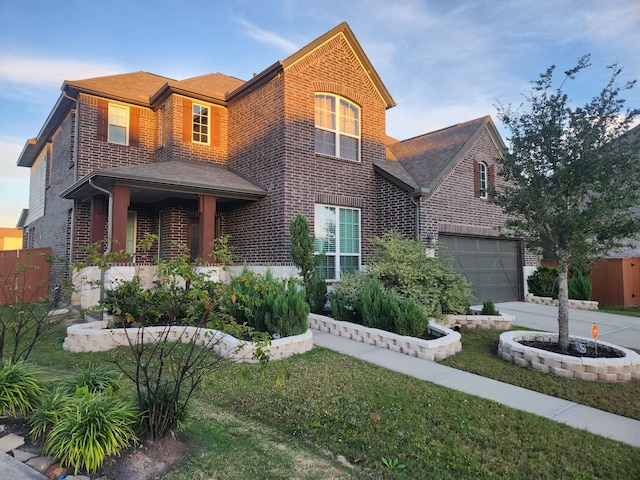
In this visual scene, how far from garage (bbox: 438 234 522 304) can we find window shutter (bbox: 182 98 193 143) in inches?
333

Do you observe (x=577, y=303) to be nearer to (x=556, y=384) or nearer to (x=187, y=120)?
(x=556, y=384)

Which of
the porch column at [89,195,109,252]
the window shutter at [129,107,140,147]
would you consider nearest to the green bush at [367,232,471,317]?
the porch column at [89,195,109,252]

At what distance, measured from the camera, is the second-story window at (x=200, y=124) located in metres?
12.7

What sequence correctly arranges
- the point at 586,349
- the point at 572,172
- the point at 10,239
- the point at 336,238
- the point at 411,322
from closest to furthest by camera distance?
1. the point at 572,172
2. the point at 586,349
3. the point at 411,322
4. the point at 336,238
5. the point at 10,239

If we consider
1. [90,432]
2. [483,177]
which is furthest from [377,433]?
[483,177]

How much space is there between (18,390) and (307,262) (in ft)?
21.7

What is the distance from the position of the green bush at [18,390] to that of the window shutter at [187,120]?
374 inches

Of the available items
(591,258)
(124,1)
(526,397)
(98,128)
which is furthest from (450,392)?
(98,128)

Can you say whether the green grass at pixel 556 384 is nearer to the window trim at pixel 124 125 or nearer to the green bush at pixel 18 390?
the green bush at pixel 18 390

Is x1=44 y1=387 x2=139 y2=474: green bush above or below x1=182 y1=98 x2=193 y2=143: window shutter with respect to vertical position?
below

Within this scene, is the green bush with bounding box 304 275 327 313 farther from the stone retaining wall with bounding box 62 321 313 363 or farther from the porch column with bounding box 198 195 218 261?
the porch column with bounding box 198 195 218 261

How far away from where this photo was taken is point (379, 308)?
8102 millimetres

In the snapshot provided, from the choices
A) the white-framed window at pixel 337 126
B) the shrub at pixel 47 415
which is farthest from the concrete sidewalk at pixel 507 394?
the white-framed window at pixel 337 126

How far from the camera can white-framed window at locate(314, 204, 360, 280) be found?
453 inches
